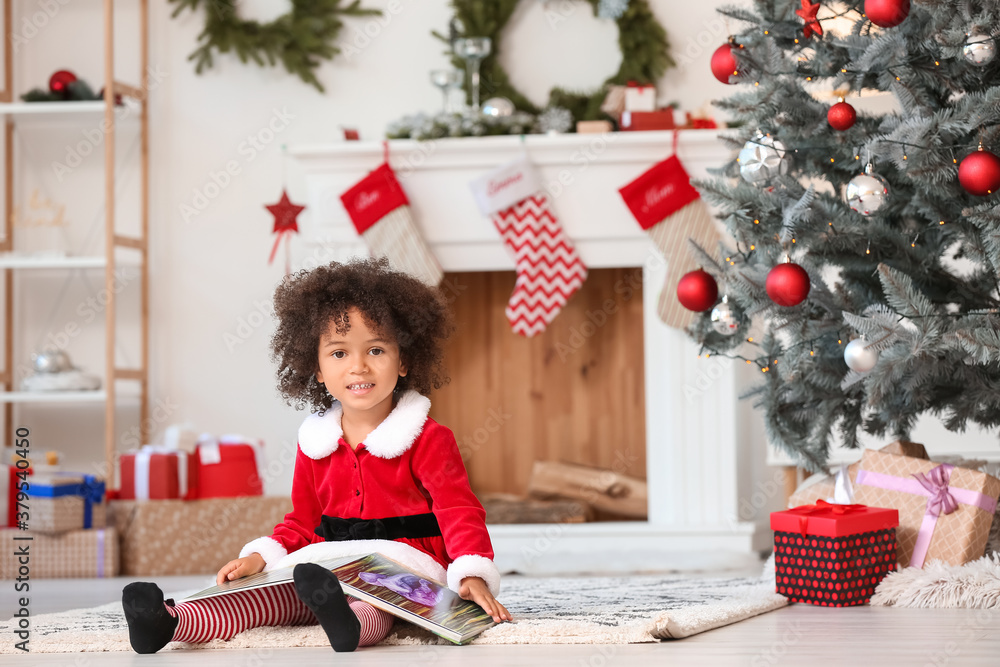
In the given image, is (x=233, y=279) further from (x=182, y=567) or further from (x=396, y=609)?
(x=396, y=609)

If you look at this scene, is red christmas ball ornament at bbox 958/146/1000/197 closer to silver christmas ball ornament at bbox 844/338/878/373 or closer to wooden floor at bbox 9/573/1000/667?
silver christmas ball ornament at bbox 844/338/878/373

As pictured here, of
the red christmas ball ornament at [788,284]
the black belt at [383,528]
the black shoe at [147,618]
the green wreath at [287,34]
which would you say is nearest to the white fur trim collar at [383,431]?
the black belt at [383,528]

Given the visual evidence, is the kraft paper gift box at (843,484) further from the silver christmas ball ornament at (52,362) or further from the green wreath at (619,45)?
the silver christmas ball ornament at (52,362)

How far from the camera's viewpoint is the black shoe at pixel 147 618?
1376 millimetres

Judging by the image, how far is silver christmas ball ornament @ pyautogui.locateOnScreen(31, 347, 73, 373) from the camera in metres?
3.28

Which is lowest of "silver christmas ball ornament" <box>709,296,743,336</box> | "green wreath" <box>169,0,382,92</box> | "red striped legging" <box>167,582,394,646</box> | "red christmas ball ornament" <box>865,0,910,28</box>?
"red striped legging" <box>167,582,394,646</box>

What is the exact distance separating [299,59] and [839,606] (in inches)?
97.4

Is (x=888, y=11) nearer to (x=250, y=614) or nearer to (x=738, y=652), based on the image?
(x=738, y=652)

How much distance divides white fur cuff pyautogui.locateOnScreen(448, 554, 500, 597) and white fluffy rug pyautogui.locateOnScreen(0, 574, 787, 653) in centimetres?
7

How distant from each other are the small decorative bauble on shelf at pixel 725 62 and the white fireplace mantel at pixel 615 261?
0.91 metres

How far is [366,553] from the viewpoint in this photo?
157 centimetres

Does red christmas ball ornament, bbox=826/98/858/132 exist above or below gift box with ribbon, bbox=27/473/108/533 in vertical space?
above

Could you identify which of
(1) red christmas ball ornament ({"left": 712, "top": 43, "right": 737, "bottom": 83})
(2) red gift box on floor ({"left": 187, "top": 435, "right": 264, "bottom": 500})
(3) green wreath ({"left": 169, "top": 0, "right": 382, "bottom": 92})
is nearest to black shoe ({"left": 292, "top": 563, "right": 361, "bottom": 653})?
(1) red christmas ball ornament ({"left": 712, "top": 43, "right": 737, "bottom": 83})

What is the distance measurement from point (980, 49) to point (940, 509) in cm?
85
